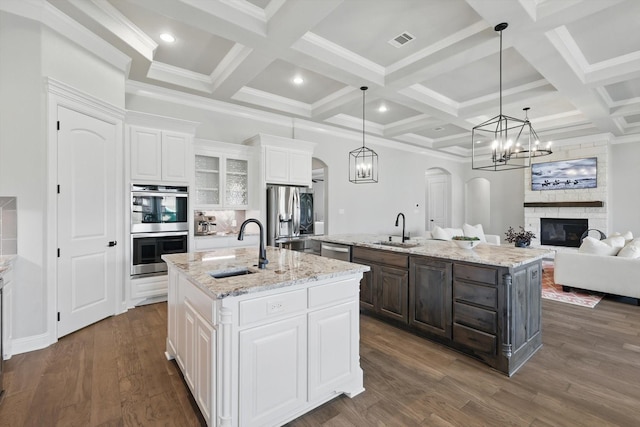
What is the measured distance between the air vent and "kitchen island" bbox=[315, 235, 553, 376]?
7.43 ft

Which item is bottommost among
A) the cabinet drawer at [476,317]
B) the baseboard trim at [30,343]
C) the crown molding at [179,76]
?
the baseboard trim at [30,343]

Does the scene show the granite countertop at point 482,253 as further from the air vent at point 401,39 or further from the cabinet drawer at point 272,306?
the air vent at point 401,39

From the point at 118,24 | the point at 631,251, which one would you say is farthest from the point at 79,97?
the point at 631,251

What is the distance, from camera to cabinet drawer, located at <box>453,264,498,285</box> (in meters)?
2.55

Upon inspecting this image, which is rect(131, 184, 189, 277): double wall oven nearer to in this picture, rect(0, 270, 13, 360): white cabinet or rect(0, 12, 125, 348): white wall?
rect(0, 12, 125, 348): white wall

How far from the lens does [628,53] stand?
12.0 feet

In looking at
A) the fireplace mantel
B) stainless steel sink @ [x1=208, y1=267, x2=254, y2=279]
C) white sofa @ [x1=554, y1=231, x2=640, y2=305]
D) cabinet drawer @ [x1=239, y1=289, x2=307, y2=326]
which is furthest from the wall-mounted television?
stainless steel sink @ [x1=208, y1=267, x2=254, y2=279]

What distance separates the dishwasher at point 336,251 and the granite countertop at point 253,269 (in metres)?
1.20

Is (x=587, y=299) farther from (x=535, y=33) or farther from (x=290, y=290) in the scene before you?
(x=290, y=290)

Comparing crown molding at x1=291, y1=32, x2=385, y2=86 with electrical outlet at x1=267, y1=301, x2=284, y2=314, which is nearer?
electrical outlet at x1=267, y1=301, x2=284, y2=314

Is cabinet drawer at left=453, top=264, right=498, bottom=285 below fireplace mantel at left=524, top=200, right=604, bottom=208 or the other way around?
below

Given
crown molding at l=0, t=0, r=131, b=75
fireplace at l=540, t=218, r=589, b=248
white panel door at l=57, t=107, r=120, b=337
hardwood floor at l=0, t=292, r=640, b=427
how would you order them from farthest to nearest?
1. fireplace at l=540, t=218, r=589, b=248
2. white panel door at l=57, t=107, r=120, b=337
3. crown molding at l=0, t=0, r=131, b=75
4. hardwood floor at l=0, t=292, r=640, b=427

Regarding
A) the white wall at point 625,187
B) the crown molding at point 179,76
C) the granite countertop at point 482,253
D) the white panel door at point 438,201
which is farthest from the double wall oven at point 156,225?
the white wall at point 625,187

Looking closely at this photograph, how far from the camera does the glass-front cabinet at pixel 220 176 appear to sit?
4598mm
